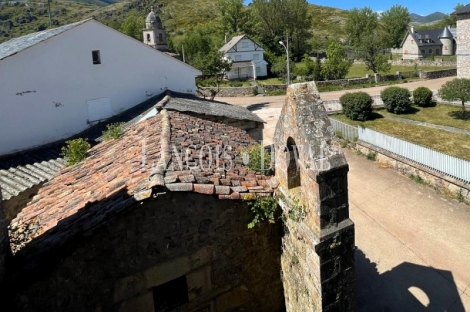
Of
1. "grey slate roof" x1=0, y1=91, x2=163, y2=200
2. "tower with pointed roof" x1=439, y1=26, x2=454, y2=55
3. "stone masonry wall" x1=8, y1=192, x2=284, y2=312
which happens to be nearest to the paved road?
"stone masonry wall" x1=8, y1=192, x2=284, y2=312

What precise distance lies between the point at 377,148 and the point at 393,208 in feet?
17.7

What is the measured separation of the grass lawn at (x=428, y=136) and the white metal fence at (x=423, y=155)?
167 inches

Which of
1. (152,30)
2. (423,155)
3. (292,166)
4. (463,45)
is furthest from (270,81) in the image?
(292,166)

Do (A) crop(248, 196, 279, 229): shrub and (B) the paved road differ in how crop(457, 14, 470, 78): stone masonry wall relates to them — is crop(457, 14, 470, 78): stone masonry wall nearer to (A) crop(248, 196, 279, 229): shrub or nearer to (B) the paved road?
(B) the paved road

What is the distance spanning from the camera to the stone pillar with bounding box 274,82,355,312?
475 centimetres

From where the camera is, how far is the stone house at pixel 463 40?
34356mm

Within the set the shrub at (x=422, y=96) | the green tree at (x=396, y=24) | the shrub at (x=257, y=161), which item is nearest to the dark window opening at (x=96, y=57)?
the shrub at (x=257, y=161)

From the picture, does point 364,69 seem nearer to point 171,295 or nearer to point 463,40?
point 463,40

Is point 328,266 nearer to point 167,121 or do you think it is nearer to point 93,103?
point 167,121

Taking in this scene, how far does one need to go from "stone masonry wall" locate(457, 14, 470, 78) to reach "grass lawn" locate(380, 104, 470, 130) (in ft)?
29.4

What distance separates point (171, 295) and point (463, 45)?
135ft

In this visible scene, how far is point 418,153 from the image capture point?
15523 mm

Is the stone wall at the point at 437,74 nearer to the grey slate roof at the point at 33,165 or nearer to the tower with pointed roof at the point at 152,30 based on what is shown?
the tower with pointed roof at the point at 152,30

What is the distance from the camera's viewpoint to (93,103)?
45.7ft
